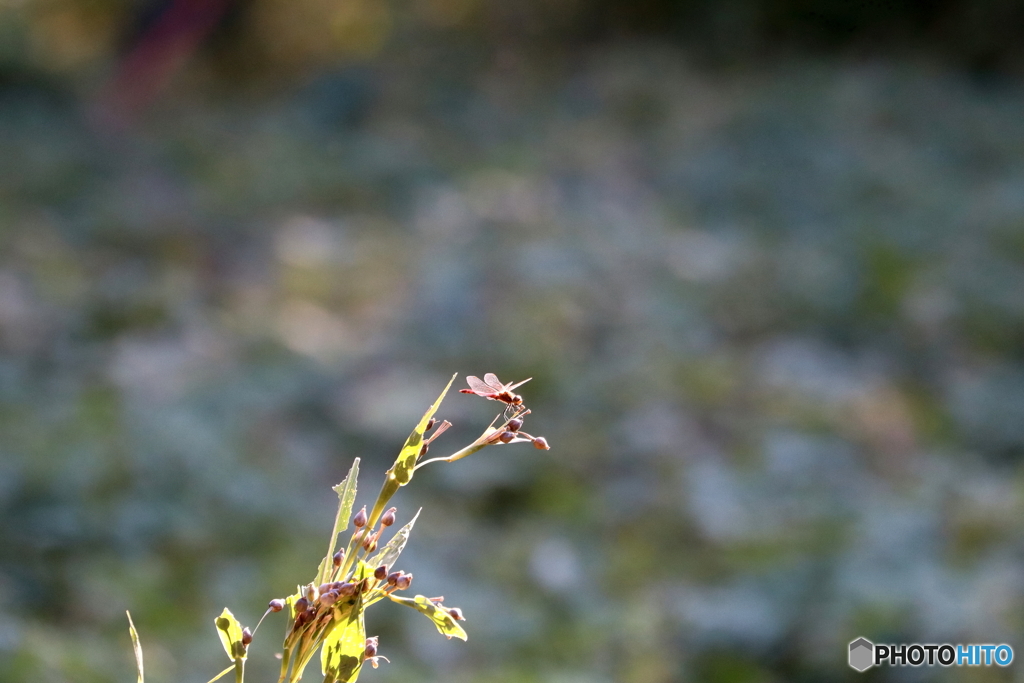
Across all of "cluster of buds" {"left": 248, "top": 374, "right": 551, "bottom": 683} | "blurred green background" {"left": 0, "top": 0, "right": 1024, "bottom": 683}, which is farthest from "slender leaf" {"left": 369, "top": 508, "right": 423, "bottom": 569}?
"blurred green background" {"left": 0, "top": 0, "right": 1024, "bottom": 683}

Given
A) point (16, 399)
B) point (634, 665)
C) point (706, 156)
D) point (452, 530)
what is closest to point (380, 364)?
point (452, 530)

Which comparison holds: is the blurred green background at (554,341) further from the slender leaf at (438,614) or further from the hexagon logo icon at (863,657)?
the slender leaf at (438,614)

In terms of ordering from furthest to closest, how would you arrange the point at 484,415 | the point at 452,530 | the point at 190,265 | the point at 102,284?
the point at 190,265 → the point at 102,284 → the point at 484,415 → the point at 452,530

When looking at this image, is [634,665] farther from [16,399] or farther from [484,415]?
[16,399]

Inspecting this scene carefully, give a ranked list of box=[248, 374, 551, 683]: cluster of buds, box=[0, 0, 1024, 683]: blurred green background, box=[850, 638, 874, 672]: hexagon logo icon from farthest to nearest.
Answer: box=[0, 0, 1024, 683]: blurred green background < box=[850, 638, 874, 672]: hexagon logo icon < box=[248, 374, 551, 683]: cluster of buds

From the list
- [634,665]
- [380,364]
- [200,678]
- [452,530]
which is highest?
[380,364]

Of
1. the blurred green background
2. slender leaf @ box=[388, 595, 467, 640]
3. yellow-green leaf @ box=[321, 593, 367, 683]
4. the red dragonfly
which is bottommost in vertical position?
yellow-green leaf @ box=[321, 593, 367, 683]

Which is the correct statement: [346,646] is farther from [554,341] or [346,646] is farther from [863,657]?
[554,341]

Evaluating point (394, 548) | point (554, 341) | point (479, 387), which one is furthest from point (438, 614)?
point (554, 341)

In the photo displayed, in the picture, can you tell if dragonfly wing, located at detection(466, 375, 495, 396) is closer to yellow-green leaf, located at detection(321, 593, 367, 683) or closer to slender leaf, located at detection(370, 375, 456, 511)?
slender leaf, located at detection(370, 375, 456, 511)
